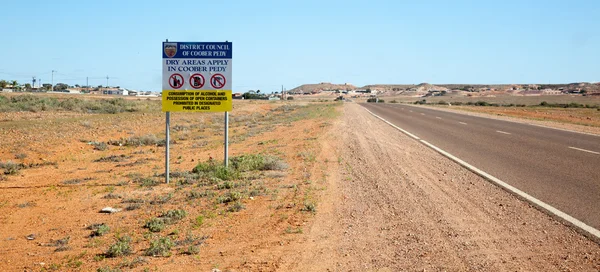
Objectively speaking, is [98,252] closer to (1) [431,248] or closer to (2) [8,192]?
(1) [431,248]

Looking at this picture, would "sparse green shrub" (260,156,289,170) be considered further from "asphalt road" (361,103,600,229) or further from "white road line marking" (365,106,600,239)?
"asphalt road" (361,103,600,229)

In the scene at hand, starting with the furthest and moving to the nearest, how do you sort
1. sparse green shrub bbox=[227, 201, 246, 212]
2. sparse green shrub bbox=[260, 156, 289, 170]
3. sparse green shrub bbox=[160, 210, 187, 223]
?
1. sparse green shrub bbox=[260, 156, 289, 170]
2. sparse green shrub bbox=[227, 201, 246, 212]
3. sparse green shrub bbox=[160, 210, 187, 223]

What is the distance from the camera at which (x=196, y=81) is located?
1213cm

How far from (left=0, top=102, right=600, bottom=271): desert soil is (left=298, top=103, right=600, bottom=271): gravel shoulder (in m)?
0.02

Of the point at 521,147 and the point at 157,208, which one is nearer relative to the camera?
the point at 157,208

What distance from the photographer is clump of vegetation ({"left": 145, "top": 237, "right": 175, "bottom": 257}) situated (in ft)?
21.5

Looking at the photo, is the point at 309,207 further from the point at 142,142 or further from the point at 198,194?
the point at 142,142

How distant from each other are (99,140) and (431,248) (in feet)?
61.8

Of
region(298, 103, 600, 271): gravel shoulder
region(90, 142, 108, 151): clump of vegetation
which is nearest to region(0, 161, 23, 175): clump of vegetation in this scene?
region(90, 142, 108, 151): clump of vegetation

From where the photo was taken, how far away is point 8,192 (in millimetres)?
11938

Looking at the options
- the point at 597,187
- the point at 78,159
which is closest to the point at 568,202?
the point at 597,187

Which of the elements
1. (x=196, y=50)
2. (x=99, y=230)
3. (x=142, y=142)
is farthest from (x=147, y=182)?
(x=142, y=142)

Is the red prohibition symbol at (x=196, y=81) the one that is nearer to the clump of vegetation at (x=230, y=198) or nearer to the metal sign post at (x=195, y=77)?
the metal sign post at (x=195, y=77)

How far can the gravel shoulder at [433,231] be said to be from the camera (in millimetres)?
5836
